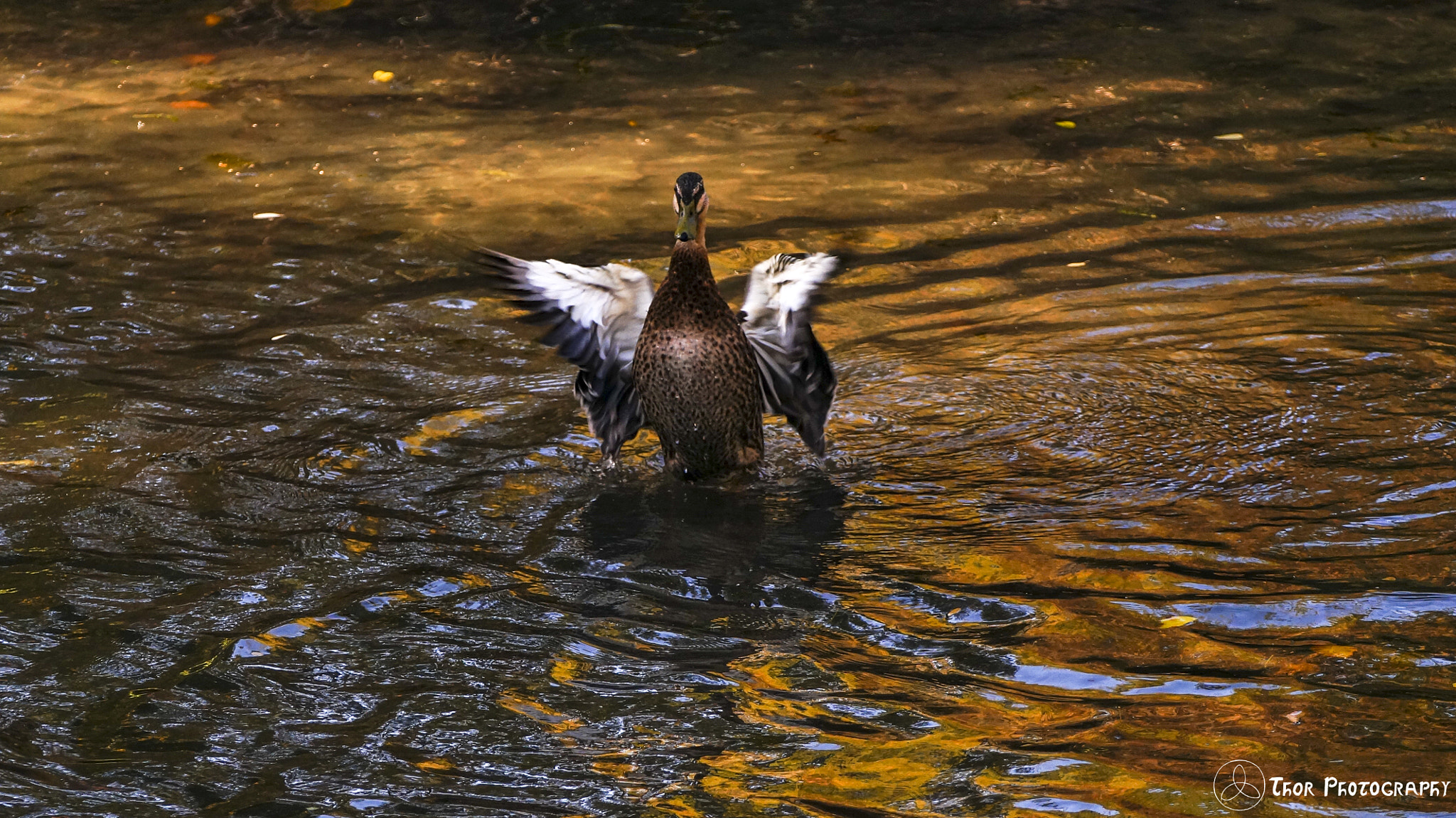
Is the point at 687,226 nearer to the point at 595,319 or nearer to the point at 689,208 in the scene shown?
the point at 689,208

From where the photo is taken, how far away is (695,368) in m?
5.48

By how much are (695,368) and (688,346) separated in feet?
0.30

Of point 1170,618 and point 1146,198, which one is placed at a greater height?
point 1146,198

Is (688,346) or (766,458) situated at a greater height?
(688,346)

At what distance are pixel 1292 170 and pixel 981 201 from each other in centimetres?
195

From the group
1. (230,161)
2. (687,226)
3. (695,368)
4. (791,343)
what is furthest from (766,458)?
(230,161)

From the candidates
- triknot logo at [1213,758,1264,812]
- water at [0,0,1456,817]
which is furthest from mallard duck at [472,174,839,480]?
triknot logo at [1213,758,1264,812]

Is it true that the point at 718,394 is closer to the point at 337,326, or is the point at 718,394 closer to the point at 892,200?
the point at 337,326

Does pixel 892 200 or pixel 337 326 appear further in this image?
pixel 892 200

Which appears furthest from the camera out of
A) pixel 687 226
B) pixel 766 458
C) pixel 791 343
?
pixel 766 458

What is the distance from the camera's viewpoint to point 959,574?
180 inches

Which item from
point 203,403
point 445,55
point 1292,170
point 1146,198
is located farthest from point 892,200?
point 445,55

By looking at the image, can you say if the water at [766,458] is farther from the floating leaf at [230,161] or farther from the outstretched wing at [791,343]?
the outstretched wing at [791,343]

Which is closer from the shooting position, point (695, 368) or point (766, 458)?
point (695, 368)
